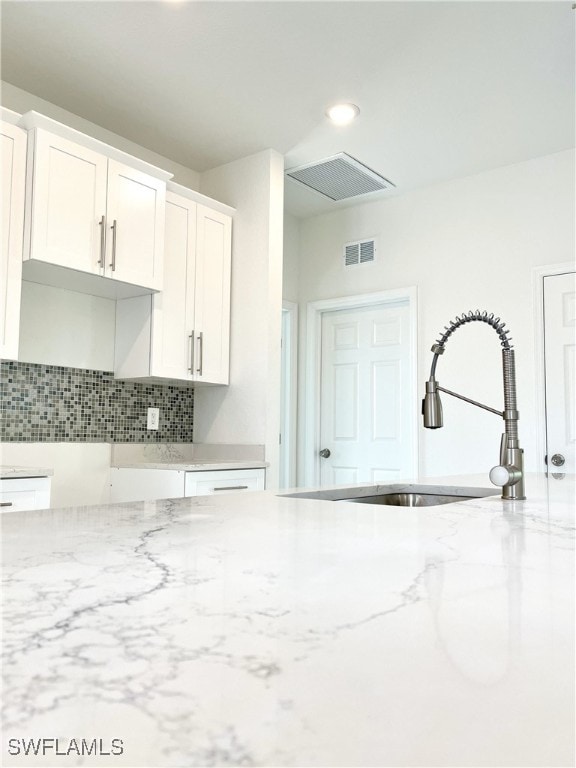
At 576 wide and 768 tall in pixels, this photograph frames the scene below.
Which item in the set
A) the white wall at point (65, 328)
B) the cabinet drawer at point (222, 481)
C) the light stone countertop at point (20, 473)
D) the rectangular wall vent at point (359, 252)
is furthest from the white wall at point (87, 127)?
the cabinet drawer at point (222, 481)

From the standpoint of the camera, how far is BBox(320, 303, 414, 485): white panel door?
4.41 m

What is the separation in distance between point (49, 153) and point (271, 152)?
55.9 inches

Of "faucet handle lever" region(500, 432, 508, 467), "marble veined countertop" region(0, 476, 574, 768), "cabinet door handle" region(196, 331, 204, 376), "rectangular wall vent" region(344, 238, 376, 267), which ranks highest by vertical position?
"rectangular wall vent" region(344, 238, 376, 267)

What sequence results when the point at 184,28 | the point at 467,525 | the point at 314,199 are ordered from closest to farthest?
the point at 467,525
the point at 184,28
the point at 314,199

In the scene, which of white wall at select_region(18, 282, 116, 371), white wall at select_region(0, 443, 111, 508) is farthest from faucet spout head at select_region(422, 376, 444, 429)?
white wall at select_region(18, 282, 116, 371)

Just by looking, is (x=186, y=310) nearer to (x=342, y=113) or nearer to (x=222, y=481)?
(x=222, y=481)

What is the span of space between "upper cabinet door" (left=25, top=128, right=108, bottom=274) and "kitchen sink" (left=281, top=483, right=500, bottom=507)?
1.73 m

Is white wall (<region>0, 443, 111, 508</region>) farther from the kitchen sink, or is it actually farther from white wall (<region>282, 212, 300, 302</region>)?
white wall (<region>282, 212, 300, 302</region>)

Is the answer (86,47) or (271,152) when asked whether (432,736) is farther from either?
(271,152)

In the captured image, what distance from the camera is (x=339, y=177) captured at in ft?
13.7

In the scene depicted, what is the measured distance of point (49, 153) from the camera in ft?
9.01

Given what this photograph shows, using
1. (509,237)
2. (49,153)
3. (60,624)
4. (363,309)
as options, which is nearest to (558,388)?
(509,237)

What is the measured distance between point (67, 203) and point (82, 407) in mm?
1052

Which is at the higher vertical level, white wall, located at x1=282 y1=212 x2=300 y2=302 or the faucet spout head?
white wall, located at x1=282 y1=212 x2=300 y2=302
